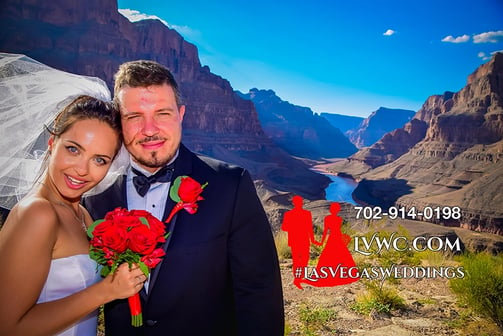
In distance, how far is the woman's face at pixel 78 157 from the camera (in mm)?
1765

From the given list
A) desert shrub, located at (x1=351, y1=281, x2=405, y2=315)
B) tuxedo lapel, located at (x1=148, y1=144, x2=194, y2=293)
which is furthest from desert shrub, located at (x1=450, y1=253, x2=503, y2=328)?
tuxedo lapel, located at (x1=148, y1=144, x2=194, y2=293)

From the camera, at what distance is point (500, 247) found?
101 feet

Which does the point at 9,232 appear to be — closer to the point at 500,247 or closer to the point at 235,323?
the point at 235,323

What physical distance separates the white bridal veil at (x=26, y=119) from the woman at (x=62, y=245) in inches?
14.8

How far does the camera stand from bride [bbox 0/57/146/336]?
55.9 inches

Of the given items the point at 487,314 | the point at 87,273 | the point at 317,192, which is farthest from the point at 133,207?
the point at 317,192

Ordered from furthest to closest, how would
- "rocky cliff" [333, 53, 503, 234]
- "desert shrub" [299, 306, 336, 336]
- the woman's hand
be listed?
"rocky cliff" [333, 53, 503, 234] → "desert shrub" [299, 306, 336, 336] → the woman's hand

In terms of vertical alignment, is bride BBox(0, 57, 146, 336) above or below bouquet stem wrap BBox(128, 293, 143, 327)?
above

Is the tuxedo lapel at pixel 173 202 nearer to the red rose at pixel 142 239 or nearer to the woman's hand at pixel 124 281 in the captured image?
the woman's hand at pixel 124 281

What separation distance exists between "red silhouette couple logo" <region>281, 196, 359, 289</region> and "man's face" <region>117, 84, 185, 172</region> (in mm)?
5558

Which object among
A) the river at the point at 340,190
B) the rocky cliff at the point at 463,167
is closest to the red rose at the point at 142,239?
the rocky cliff at the point at 463,167

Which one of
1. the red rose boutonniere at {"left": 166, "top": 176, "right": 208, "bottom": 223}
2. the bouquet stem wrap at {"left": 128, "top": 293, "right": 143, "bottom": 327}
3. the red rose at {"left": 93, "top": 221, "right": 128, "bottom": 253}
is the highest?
the red rose boutonniere at {"left": 166, "top": 176, "right": 208, "bottom": 223}

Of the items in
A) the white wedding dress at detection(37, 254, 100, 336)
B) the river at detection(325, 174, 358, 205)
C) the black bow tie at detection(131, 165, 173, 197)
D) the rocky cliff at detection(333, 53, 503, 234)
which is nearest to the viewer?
the white wedding dress at detection(37, 254, 100, 336)

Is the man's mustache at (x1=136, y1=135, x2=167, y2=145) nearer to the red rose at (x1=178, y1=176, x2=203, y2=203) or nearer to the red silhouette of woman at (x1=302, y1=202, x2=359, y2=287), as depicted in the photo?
the red rose at (x1=178, y1=176, x2=203, y2=203)
